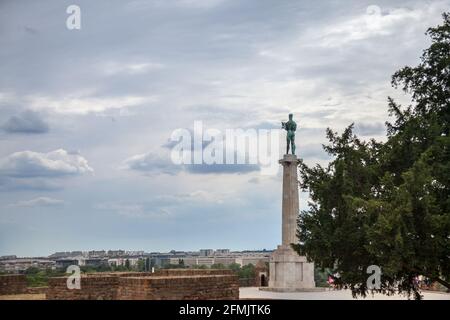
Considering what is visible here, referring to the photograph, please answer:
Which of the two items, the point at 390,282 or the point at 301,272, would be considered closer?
the point at 390,282

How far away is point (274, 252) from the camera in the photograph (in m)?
44.1

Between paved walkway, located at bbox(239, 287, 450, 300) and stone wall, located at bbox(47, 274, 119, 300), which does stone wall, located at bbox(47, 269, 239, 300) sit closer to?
stone wall, located at bbox(47, 274, 119, 300)

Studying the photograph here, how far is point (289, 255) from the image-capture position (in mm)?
43062

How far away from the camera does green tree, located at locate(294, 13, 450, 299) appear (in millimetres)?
18094

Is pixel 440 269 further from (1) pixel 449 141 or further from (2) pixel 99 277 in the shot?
(2) pixel 99 277

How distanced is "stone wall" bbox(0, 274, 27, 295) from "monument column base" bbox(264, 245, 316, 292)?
20328mm

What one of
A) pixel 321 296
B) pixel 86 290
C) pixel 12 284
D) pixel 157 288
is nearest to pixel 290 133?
pixel 321 296

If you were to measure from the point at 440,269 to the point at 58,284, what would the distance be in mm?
11537

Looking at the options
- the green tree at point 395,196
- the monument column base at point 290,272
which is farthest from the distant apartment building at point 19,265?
the green tree at point 395,196

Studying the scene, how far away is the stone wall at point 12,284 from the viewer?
2545 centimetres

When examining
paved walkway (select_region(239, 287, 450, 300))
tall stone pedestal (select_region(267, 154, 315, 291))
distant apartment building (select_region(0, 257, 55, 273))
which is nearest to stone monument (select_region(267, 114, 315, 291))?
tall stone pedestal (select_region(267, 154, 315, 291))

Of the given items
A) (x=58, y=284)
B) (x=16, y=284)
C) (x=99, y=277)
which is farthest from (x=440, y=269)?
(x=16, y=284)

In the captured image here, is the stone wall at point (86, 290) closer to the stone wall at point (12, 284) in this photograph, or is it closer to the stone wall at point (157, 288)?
the stone wall at point (157, 288)
